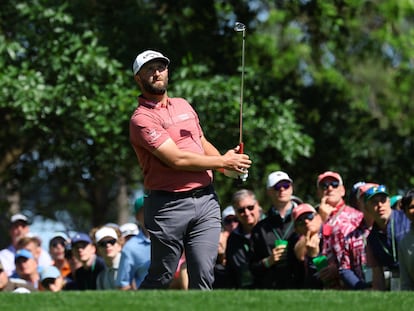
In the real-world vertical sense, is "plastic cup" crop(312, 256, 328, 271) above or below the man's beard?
below

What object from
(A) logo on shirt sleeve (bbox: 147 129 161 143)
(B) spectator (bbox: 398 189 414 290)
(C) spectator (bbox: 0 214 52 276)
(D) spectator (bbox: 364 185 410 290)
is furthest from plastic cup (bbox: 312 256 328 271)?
(C) spectator (bbox: 0 214 52 276)

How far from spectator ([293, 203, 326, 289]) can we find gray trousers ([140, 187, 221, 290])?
7.53 feet

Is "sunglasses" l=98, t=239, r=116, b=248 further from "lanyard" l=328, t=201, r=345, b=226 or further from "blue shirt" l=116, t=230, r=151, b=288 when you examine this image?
"lanyard" l=328, t=201, r=345, b=226

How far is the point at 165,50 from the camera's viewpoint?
1627 cm

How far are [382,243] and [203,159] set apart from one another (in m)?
2.66

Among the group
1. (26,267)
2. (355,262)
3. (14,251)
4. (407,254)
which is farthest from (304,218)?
(14,251)

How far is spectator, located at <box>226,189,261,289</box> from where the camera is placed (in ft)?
38.7

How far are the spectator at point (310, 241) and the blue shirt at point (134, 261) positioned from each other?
5.65ft

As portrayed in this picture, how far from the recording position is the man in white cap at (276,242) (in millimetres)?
11344

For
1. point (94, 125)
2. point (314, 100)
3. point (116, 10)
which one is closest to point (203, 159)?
point (94, 125)

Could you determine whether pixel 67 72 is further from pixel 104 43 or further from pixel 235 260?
pixel 235 260

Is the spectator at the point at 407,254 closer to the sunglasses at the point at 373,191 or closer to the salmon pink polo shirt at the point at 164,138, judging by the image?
the sunglasses at the point at 373,191

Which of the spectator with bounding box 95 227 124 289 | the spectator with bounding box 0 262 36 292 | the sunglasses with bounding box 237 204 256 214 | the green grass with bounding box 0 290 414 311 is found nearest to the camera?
the green grass with bounding box 0 290 414 311

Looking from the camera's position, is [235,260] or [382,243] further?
[235,260]
